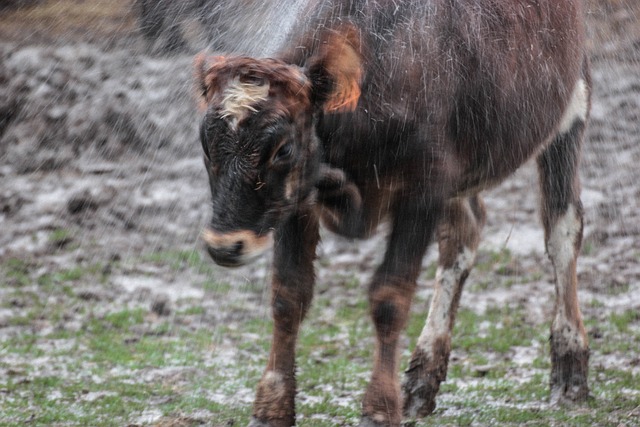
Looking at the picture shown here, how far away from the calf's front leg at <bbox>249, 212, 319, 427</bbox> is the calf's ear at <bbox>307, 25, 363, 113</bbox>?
762mm

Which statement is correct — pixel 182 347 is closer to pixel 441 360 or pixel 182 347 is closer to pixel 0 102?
pixel 441 360

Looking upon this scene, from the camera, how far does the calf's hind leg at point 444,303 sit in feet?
20.7

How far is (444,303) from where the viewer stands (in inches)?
262

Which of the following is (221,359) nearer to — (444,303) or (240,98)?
(444,303)

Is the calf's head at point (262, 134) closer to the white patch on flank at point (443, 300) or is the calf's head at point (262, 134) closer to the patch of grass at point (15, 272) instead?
the white patch on flank at point (443, 300)

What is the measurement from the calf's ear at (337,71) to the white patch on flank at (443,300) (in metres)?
2.30

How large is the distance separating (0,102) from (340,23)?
7484 millimetres

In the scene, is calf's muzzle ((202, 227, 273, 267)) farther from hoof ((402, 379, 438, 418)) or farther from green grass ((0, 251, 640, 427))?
hoof ((402, 379, 438, 418))

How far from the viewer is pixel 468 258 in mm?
6910

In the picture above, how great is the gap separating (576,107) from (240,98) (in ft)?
10.3

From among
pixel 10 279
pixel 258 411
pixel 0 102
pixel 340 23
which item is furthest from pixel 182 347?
pixel 0 102

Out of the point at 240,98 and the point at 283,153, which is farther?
the point at 283,153

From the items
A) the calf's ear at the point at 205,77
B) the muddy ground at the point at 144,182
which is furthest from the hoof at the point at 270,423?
the muddy ground at the point at 144,182

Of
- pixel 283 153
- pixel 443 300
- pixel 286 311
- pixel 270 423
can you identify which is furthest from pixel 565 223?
pixel 283 153
